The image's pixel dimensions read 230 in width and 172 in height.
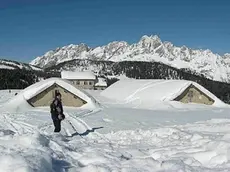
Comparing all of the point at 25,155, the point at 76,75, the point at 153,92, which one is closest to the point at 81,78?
the point at 76,75

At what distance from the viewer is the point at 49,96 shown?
34.5 m

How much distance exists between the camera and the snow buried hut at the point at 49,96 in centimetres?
3356

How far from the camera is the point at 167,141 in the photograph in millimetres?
13539

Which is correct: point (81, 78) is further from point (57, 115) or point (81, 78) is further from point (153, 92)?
point (57, 115)

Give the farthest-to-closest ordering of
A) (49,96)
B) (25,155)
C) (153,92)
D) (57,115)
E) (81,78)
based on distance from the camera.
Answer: (81,78)
(153,92)
(49,96)
(57,115)
(25,155)

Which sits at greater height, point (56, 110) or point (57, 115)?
point (56, 110)

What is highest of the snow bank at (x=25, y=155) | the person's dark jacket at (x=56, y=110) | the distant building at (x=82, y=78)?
the distant building at (x=82, y=78)

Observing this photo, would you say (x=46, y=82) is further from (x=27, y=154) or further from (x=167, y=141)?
(x=27, y=154)

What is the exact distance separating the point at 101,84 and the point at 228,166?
384 ft

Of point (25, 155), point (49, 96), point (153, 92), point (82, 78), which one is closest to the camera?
point (25, 155)

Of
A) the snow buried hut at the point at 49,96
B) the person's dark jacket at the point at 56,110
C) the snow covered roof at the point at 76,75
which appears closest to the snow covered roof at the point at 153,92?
the snow buried hut at the point at 49,96

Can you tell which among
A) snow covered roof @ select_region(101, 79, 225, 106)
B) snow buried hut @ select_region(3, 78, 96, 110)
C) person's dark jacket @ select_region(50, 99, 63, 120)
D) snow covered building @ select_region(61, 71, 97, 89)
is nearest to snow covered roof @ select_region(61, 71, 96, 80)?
snow covered building @ select_region(61, 71, 97, 89)

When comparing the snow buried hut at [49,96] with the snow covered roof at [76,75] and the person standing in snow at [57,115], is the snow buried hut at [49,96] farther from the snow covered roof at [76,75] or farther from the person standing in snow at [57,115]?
the snow covered roof at [76,75]

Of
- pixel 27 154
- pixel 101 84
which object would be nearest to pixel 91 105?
pixel 27 154
